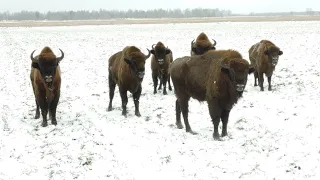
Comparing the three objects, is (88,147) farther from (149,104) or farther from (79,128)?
(149,104)

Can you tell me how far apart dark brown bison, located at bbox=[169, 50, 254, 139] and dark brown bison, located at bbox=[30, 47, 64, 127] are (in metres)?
3.25

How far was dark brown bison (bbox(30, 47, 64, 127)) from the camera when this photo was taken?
1029cm

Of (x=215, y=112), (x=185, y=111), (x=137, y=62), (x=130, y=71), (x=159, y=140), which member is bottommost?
(x=159, y=140)

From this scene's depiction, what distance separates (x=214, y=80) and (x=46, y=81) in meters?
4.47

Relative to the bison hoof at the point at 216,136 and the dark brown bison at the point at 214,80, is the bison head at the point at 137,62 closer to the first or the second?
the dark brown bison at the point at 214,80

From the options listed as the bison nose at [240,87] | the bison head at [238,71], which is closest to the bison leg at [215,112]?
the bison head at [238,71]

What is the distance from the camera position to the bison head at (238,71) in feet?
28.3

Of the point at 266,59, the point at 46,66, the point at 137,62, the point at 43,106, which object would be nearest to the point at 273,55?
the point at 266,59

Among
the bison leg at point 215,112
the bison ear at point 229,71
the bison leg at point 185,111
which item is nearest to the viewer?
the bison ear at point 229,71

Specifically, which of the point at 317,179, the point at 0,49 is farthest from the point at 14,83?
the point at 0,49

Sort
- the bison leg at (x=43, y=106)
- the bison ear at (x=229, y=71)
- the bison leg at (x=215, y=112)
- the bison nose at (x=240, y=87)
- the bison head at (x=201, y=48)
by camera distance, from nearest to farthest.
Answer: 1. the bison nose at (x=240, y=87)
2. the bison ear at (x=229, y=71)
3. the bison leg at (x=215, y=112)
4. the bison leg at (x=43, y=106)
5. the bison head at (x=201, y=48)

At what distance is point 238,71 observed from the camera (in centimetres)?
869

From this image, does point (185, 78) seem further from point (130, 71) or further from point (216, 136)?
point (130, 71)

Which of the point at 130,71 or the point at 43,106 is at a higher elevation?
the point at 130,71
